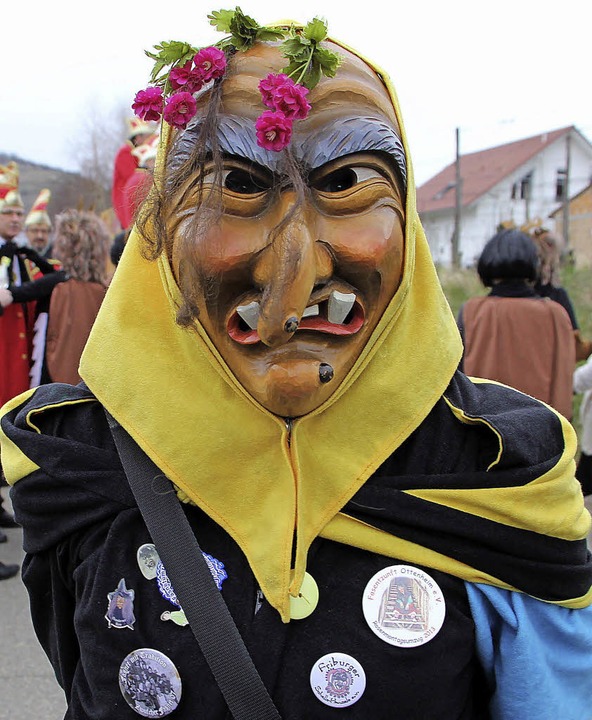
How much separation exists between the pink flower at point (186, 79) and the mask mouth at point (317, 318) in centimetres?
37

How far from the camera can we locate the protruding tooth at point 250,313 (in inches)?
44.3

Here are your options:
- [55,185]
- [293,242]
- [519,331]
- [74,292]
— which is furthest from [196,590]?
[55,185]

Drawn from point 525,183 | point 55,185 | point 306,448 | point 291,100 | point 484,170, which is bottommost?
point 306,448

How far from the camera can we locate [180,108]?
3.85ft

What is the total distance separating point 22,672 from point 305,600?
8.05ft

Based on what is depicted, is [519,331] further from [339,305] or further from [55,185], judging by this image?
[55,185]

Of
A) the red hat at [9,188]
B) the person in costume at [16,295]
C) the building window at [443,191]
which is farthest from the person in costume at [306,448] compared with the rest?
the building window at [443,191]

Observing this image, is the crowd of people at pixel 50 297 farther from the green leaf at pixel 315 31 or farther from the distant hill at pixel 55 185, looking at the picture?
the distant hill at pixel 55 185

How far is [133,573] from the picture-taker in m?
1.26

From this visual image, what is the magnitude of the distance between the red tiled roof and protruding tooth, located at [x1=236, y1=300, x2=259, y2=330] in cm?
3365

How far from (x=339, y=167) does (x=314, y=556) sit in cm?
66

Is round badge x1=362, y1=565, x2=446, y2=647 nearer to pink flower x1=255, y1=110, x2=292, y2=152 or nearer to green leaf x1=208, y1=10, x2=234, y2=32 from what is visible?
pink flower x1=255, y1=110, x2=292, y2=152

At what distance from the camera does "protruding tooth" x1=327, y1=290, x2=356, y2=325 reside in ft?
3.72

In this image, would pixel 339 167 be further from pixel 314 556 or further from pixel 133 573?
pixel 133 573
